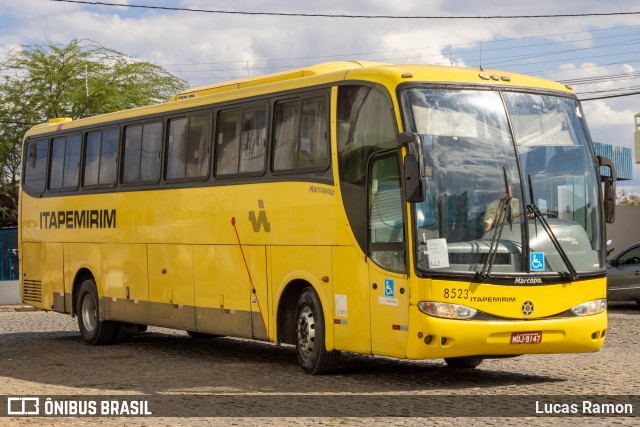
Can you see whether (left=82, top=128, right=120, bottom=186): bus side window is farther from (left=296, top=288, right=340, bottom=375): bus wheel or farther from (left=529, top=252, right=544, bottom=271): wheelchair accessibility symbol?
(left=529, top=252, right=544, bottom=271): wheelchair accessibility symbol

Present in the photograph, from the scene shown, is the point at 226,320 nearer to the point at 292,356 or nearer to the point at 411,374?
the point at 292,356

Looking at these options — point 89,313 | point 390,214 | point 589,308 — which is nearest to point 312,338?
point 390,214

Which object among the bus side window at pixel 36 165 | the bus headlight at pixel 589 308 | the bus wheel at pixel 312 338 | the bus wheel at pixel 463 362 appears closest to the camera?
the bus headlight at pixel 589 308

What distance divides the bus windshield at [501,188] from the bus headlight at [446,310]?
1.22 ft

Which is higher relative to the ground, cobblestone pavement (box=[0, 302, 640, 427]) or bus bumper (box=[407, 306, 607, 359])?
bus bumper (box=[407, 306, 607, 359])

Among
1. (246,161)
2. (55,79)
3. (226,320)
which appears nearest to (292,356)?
(226,320)

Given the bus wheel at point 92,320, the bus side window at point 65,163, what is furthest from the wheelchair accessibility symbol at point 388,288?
the bus side window at point 65,163

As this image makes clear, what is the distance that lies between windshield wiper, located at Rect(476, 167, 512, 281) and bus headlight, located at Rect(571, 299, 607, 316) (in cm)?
121

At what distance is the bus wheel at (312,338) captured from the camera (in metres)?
15.0

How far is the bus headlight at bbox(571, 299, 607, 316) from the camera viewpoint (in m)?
14.0

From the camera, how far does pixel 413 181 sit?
517 inches

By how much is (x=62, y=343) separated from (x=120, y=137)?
12.5 ft

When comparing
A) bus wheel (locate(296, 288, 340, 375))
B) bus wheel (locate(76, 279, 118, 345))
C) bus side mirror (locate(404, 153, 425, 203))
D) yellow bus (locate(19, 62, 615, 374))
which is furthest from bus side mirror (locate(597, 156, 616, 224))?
bus wheel (locate(76, 279, 118, 345))

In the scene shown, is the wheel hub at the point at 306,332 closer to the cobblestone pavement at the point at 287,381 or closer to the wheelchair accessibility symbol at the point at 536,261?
the cobblestone pavement at the point at 287,381
